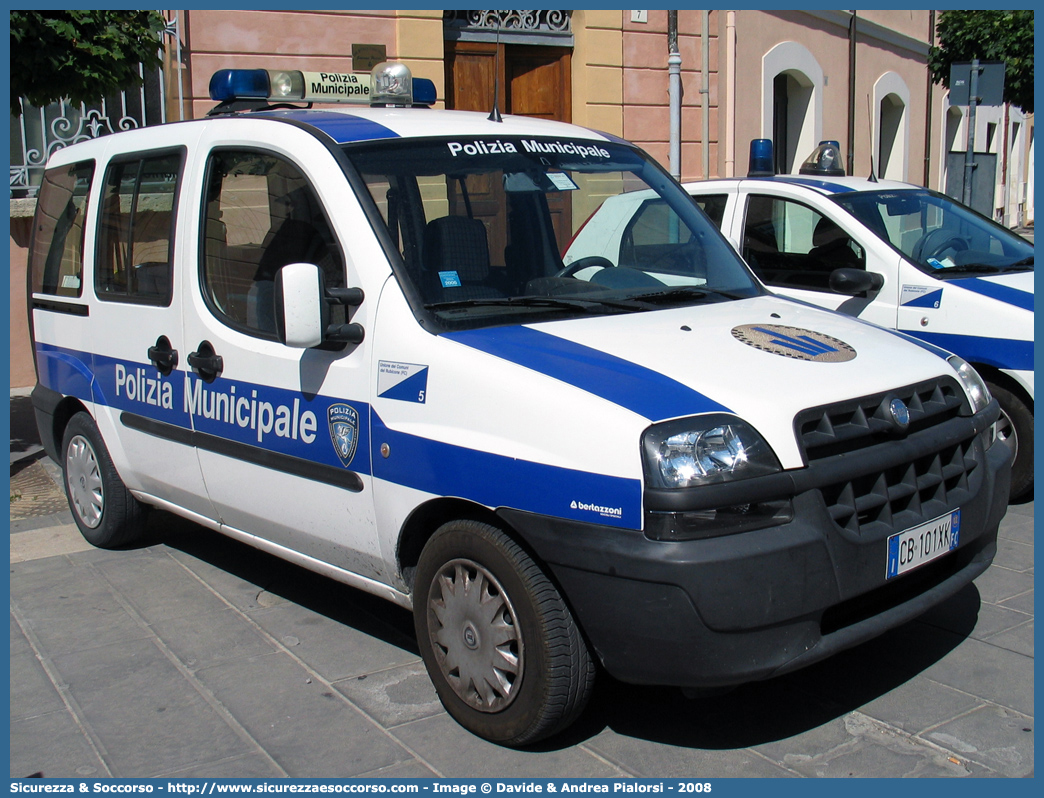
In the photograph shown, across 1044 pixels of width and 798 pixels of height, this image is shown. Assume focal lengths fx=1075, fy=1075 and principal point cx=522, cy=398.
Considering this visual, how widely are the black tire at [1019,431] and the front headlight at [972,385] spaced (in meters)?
1.86

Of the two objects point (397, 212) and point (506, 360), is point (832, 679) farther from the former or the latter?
point (397, 212)

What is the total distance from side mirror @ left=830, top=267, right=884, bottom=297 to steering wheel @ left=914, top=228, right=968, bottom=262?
46 centimetres

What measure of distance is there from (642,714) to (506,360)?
1.27 m

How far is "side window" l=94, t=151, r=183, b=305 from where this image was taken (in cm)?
450

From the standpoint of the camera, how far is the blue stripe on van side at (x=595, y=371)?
290 centimetres

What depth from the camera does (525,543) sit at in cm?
307

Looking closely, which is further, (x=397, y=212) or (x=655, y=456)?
(x=397, y=212)

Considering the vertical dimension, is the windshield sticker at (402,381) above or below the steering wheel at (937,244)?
below

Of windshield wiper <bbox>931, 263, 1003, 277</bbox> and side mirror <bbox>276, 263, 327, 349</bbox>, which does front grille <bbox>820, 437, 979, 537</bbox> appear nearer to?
side mirror <bbox>276, 263, 327, 349</bbox>

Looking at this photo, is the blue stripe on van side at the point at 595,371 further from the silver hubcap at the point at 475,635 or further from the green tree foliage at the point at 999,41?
the green tree foliage at the point at 999,41

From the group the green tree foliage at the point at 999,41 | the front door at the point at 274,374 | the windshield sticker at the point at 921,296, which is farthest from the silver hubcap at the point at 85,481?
the green tree foliage at the point at 999,41

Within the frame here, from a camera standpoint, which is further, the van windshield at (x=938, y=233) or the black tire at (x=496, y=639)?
the van windshield at (x=938, y=233)

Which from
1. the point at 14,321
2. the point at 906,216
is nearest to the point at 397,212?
the point at 906,216

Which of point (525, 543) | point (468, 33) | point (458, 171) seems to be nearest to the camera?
point (525, 543)
